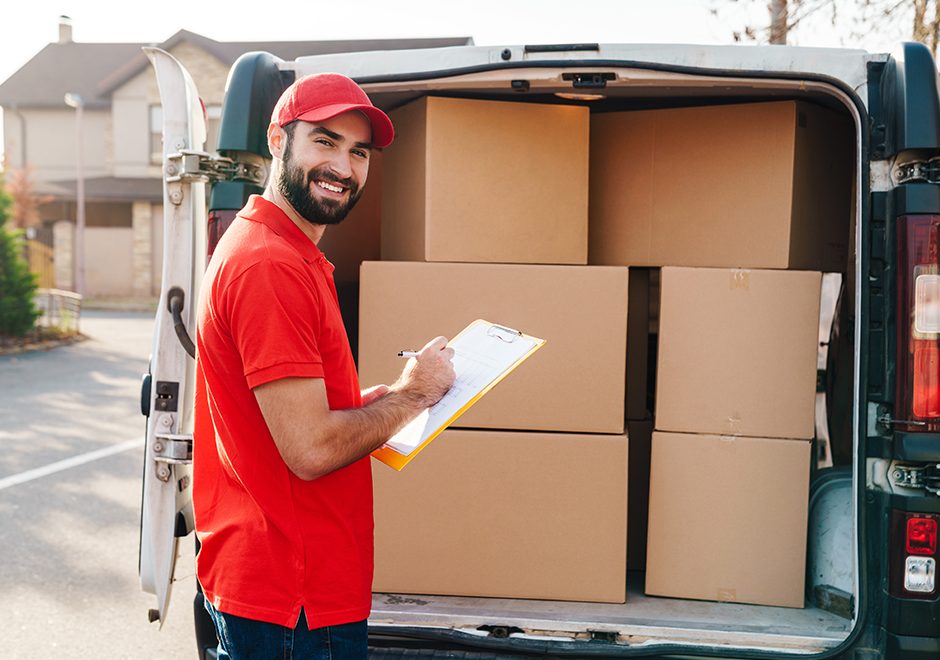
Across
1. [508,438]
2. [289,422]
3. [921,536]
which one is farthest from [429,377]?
[921,536]

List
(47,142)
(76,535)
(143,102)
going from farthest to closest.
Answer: (47,142) → (143,102) → (76,535)

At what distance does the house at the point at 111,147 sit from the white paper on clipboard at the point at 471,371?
85.9 ft

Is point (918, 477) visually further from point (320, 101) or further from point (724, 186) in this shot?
point (320, 101)

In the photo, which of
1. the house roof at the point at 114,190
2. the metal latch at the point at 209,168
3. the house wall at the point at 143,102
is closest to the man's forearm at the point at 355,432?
the metal latch at the point at 209,168

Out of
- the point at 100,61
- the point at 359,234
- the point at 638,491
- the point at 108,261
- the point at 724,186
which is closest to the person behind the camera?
the point at 724,186

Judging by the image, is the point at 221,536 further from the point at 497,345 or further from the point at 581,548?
the point at 581,548

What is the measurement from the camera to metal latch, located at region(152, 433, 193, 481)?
2.62 m

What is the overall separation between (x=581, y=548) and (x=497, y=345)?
2.90ft

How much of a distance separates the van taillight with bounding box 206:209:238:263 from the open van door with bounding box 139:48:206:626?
12cm

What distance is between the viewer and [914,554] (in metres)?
2.33

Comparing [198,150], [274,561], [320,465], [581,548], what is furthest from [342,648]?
[198,150]

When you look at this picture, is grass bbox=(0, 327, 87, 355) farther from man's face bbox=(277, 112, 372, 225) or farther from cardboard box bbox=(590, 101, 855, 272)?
man's face bbox=(277, 112, 372, 225)

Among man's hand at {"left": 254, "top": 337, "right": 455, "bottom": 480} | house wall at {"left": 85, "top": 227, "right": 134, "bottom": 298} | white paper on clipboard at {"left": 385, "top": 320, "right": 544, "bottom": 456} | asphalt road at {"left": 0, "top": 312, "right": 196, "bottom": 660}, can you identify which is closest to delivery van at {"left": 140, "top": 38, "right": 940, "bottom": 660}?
white paper on clipboard at {"left": 385, "top": 320, "right": 544, "bottom": 456}

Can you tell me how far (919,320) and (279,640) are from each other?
5.47 ft
